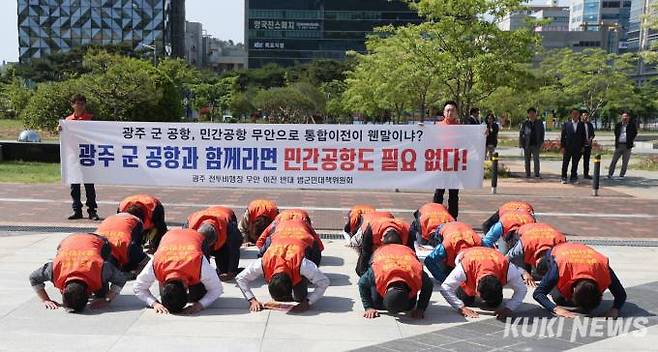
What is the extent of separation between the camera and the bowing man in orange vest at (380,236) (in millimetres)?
6656

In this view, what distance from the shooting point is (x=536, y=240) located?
650cm

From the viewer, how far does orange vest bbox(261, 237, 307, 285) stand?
5645 millimetres

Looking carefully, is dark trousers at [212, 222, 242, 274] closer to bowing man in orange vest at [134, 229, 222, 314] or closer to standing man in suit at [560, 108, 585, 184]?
bowing man in orange vest at [134, 229, 222, 314]

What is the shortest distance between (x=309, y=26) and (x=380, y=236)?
4371 inches

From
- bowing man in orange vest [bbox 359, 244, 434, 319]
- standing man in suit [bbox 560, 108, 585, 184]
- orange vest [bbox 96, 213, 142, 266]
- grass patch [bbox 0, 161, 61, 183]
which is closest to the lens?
bowing man in orange vest [bbox 359, 244, 434, 319]

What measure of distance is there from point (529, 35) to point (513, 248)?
1204cm

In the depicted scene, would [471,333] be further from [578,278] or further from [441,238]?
[441,238]

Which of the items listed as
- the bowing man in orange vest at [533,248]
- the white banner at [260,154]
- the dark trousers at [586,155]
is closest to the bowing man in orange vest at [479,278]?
the bowing man in orange vest at [533,248]

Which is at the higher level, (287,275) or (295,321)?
(287,275)

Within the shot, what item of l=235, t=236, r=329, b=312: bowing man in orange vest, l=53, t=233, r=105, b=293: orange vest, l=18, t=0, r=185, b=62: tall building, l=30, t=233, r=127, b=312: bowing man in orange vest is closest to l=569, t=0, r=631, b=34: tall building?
l=18, t=0, r=185, b=62: tall building

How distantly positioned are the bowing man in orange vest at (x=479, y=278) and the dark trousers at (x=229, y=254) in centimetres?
245

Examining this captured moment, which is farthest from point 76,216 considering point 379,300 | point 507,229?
point 507,229

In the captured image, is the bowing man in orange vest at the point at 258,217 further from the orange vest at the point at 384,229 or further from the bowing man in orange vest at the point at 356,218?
the orange vest at the point at 384,229

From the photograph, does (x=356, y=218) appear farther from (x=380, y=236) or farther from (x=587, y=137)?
(x=587, y=137)
